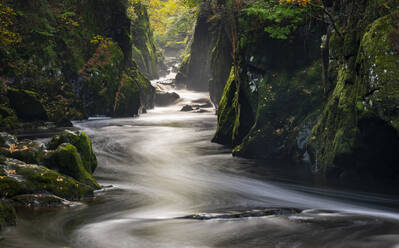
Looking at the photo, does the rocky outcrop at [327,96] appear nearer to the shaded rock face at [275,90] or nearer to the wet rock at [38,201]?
the shaded rock face at [275,90]

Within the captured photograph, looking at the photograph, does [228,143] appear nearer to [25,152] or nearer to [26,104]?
[25,152]

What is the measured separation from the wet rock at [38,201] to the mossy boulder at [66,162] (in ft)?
3.50

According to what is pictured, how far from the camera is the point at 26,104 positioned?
60.8ft

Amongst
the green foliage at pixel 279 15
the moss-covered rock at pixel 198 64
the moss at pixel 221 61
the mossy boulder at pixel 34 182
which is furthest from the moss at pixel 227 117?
the moss-covered rock at pixel 198 64

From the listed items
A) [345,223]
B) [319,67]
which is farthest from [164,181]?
[319,67]

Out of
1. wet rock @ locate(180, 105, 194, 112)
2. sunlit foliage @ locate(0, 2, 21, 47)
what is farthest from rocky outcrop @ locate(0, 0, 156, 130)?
wet rock @ locate(180, 105, 194, 112)

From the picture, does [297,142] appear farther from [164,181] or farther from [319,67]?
[164,181]

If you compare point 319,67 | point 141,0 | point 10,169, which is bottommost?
point 10,169

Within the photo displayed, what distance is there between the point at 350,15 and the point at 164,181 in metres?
6.84

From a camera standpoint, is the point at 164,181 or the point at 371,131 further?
the point at 164,181

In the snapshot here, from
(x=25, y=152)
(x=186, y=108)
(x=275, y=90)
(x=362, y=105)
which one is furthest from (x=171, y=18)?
(x=25, y=152)

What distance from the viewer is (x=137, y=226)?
21.0 feet

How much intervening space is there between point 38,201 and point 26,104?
513 inches

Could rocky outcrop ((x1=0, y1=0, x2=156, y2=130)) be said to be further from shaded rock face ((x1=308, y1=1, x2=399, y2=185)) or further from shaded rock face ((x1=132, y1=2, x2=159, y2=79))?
shaded rock face ((x1=308, y1=1, x2=399, y2=185))
